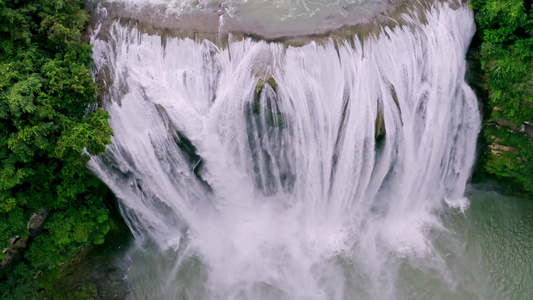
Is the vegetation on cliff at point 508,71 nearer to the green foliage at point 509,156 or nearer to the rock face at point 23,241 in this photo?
the green foliage at point 509,156

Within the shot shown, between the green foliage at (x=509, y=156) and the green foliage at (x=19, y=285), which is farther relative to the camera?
the green foliage at (x=509, y=156)

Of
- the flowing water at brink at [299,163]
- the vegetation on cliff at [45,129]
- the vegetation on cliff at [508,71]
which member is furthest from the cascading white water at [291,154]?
the vegetation on cliff at [45,129]

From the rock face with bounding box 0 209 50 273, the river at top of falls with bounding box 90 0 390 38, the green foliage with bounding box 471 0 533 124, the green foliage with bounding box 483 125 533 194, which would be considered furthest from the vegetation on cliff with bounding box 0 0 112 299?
the green foliage with bounding box 483 125 533 194

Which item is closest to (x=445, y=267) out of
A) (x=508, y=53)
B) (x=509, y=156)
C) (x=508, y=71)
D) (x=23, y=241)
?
(x=509, y=156)

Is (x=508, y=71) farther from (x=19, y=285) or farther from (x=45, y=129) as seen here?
(x=19, y=285)

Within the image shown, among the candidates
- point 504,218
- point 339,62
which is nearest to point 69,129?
point 339,62

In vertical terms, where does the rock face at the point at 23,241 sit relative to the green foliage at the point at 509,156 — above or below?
below
